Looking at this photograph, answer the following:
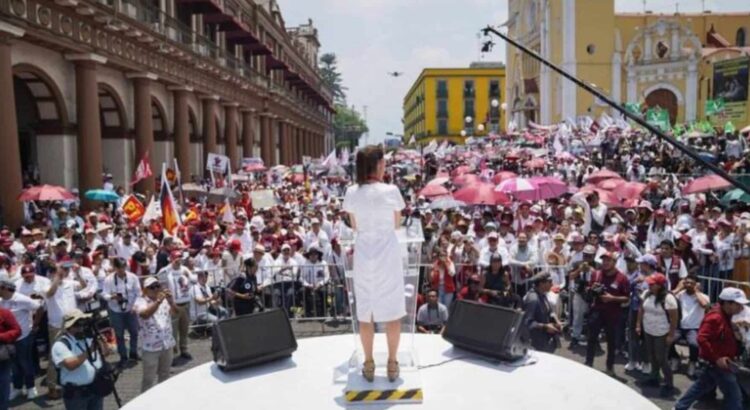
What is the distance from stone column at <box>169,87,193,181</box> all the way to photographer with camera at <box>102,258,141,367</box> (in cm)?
1964

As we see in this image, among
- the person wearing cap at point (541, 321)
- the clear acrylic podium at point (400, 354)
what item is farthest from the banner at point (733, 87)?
the clear acrylic podium at point (400, 354)

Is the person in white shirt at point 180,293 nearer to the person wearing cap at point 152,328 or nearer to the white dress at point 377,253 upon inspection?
the person wearing cap at point 152,328

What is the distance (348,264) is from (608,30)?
66320mm

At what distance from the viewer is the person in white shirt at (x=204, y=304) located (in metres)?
10.9

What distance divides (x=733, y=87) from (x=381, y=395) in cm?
4882

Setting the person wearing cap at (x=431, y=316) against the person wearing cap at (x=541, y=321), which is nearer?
the person wearing cap at (x=541, y=321)

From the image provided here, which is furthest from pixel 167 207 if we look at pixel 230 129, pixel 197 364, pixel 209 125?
pixel 230 129

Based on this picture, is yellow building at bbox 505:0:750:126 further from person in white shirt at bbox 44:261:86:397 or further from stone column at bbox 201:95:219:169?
person in white shirt at bbox 44:261:86:397

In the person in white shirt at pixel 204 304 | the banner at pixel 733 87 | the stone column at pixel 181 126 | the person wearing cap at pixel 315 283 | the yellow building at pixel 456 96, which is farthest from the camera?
the yellow building at pixel 456 96

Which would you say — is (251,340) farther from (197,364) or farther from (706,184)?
(706,184)

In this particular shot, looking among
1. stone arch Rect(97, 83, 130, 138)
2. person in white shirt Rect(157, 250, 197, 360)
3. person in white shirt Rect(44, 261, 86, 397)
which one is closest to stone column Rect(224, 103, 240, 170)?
stone arch Rect(97, 83, 130, 138)

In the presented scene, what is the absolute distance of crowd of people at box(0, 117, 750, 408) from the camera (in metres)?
8.16

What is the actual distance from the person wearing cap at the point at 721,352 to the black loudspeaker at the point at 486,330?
236 centimetres

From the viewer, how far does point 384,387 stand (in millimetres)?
5285
